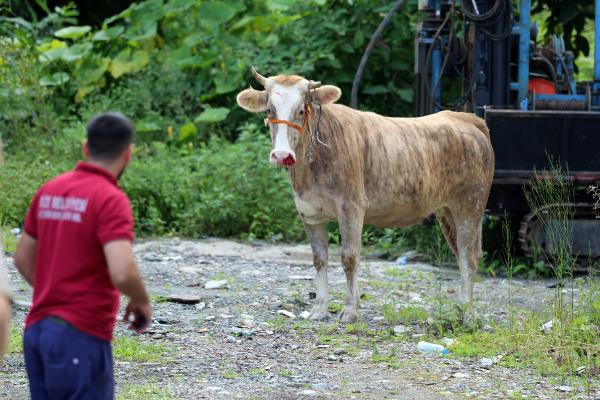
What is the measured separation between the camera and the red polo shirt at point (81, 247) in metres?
4.41

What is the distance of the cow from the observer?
9.05 m

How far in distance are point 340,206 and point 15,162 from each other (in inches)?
269

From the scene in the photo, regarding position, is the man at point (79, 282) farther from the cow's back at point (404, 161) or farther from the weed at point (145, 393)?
the cow's back at point (404, 161)

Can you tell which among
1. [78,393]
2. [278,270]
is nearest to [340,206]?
[278,270]

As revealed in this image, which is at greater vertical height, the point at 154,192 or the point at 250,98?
the point at 250,98

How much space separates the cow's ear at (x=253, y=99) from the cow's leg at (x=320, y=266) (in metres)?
1.07

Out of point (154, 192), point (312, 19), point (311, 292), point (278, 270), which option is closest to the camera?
point (311, 292)

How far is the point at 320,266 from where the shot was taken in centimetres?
946

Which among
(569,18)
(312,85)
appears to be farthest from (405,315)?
(569,18)

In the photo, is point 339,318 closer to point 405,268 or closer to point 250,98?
point 250,98

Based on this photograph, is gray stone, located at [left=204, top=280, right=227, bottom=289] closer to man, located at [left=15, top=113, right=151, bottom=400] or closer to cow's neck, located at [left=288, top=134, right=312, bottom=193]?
cow's neck, located at [left=288, top=134, right=312, bottom=193]

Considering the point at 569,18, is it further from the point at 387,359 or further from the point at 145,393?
the point at 145,393


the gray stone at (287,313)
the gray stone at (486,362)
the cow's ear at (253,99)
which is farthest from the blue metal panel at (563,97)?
the gray stone at (486,362)

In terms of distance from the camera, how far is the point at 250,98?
30.4 feet
